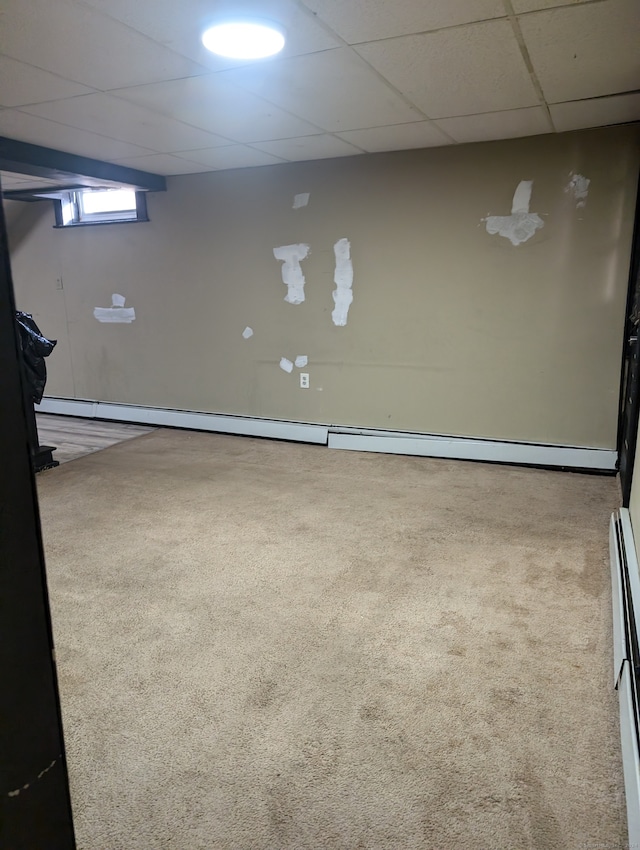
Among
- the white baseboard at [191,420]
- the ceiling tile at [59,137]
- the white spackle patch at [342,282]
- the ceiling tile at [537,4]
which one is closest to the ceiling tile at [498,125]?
the white spackle patch at [342,282]

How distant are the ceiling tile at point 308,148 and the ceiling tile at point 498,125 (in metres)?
0.72

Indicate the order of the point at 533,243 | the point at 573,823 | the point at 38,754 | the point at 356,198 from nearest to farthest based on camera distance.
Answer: the point at 38,754 < the point at 573,823 < the point at 533,243 < the point at 356,198

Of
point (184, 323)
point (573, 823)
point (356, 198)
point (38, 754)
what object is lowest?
point (573, 823)

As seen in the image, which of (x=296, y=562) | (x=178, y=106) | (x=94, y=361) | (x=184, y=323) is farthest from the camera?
(x=94, y=361)

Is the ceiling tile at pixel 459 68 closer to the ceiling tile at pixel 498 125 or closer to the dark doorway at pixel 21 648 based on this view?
the ceiling tile at pixel 498 125

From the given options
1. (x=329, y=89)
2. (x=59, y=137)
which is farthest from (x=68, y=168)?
(x=329, y=89)

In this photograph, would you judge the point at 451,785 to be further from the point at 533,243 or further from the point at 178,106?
the point at 533,243

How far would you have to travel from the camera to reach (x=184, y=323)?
17.2 feet

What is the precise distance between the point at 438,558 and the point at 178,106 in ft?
8.47

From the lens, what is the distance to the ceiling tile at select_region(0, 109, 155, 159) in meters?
3.22

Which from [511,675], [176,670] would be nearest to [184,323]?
[176,670]

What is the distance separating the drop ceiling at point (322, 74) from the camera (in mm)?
1981

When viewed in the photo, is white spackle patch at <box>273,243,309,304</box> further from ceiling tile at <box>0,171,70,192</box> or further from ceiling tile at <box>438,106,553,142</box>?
ceiling tile at <box>0,171,70,192</box>

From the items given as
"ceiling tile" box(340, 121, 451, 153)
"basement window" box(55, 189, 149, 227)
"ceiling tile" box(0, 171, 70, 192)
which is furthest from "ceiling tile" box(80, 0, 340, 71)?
"basement window" box(55, 189, 149, 227)
